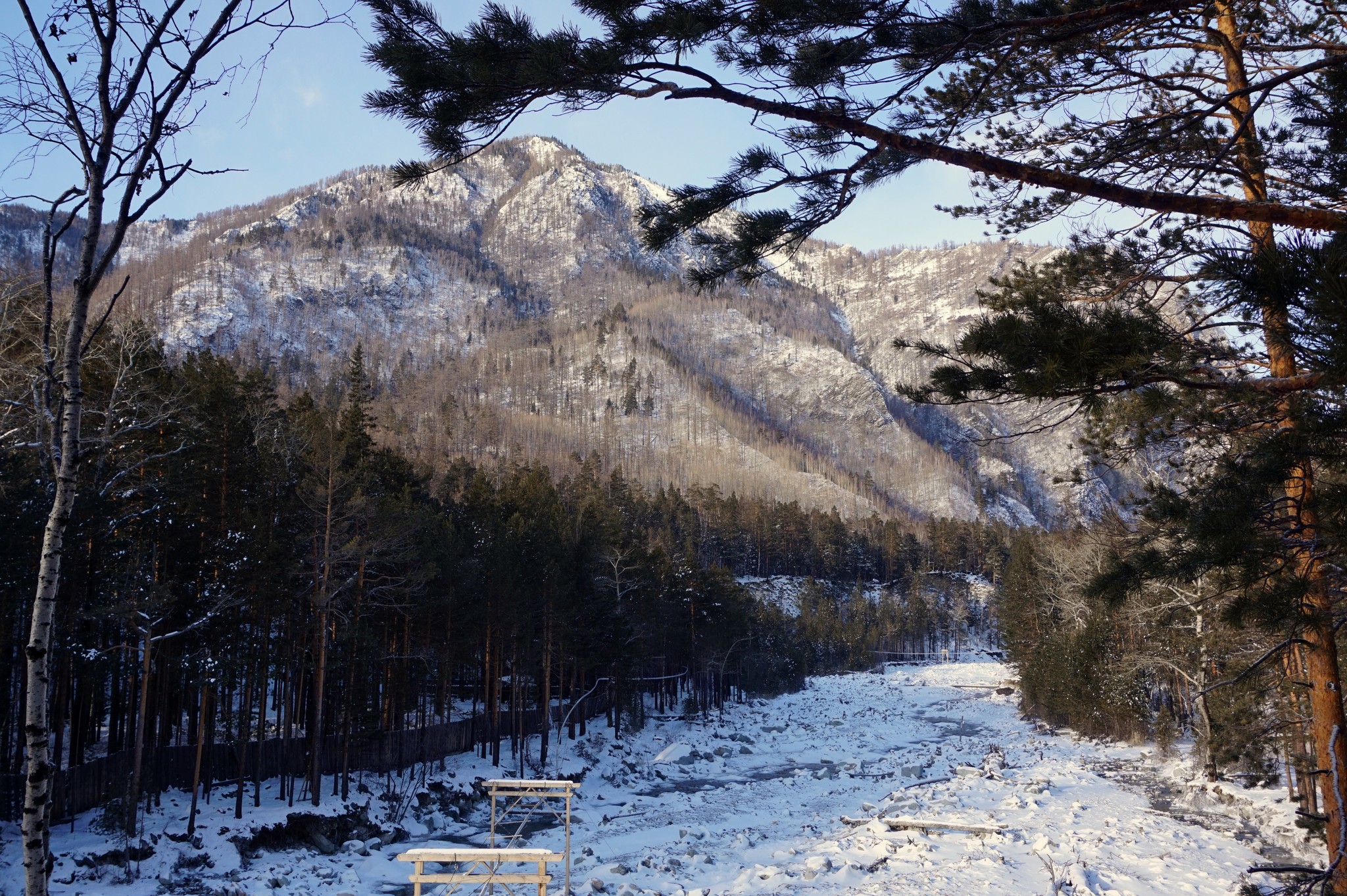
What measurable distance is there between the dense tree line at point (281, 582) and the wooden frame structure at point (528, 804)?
5128 mm

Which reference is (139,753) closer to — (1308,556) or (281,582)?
(281,582)

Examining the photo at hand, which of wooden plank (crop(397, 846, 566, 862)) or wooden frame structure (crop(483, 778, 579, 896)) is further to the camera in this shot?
wooden frame structure (crop(483, 778, 579, 896))

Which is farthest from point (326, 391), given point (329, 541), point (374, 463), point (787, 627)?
point (329, 541)

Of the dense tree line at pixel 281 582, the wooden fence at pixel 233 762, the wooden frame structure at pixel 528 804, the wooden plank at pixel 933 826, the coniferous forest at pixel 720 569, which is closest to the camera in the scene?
the coniferous forest at pixel 720 569

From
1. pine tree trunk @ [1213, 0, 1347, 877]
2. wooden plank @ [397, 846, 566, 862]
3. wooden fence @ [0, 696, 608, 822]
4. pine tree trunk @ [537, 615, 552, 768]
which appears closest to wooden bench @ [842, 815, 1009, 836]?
pine tree trunk @ [1213, 0, 1347, 877]

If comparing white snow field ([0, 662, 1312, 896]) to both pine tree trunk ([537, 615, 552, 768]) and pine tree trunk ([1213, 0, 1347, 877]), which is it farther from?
pine tree trunk ([1213, 0, 1347, 877])

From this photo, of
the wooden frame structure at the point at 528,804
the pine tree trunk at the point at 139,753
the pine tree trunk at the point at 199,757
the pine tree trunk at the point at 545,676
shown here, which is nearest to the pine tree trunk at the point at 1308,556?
the wooden frame structure at the point at 528,804

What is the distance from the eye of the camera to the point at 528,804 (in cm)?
2770

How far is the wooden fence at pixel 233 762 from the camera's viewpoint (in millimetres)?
18906

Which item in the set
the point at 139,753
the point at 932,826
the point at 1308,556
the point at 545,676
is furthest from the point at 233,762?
the point at 1308,556

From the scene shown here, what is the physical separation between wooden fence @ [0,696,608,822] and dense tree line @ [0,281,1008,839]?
65cm

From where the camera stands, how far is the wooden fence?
18.9m

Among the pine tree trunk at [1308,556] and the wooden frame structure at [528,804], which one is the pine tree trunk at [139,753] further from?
the pine tree trunk at [1308,556]

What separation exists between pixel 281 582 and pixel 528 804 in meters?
11.7
